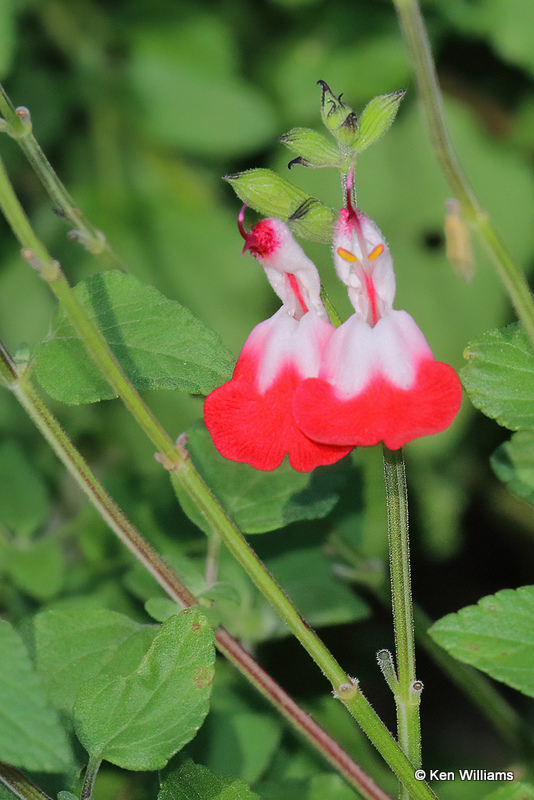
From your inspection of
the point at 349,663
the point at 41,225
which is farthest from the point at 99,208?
the point at 349,663

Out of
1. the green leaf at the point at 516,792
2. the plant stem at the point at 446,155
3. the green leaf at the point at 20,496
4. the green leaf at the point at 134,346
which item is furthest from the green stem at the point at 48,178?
the green leaf at the point at 516,792

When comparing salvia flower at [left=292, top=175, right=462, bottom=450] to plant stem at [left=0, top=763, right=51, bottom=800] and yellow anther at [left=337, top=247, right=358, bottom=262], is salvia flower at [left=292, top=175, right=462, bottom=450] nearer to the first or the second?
yellow anther at [left=337, top=247, right=358, bottom=262]

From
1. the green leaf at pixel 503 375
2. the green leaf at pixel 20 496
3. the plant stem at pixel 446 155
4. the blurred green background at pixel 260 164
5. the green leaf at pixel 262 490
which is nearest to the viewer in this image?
the plant stem at pixel 446 155

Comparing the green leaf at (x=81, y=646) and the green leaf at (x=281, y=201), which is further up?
the green leaf at (x=281, y=201)

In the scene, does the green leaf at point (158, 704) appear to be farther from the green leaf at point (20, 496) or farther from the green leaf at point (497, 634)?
the green leaf at point (20, 496)

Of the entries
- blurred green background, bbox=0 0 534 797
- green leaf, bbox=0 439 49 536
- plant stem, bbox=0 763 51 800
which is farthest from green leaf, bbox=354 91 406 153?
blurred green background, bbox=0 0 534 797

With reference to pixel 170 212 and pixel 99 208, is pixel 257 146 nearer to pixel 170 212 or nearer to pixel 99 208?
pixel 170 212
